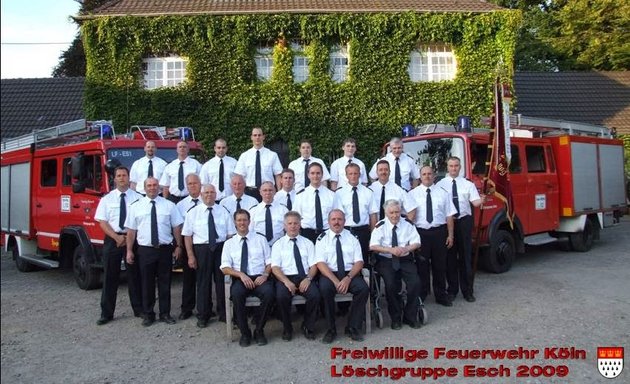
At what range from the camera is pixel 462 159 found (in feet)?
26.5

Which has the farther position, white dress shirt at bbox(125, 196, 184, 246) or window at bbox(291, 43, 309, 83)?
window at bbox(291, 43, 309, 83)

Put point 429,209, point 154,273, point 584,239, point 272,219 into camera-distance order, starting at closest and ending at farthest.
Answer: point 272,219 → point 154,273 → point 429,209 → point 584,239

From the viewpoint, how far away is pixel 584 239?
1099 cm

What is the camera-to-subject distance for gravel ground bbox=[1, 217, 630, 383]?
4.68m

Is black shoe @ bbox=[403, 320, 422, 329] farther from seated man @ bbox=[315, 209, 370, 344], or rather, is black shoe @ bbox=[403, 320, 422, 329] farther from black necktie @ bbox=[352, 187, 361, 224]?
black necktie @ bbox=[352, 187, 361, 224]

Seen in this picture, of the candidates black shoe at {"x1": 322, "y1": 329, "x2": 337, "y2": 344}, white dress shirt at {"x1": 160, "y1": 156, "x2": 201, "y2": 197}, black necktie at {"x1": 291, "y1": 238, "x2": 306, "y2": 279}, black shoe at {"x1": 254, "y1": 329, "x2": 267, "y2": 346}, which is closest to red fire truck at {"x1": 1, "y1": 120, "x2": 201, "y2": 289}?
white dress shirt at {"x1": 160, "y1": 156, "x2": 201, "y2": 197}

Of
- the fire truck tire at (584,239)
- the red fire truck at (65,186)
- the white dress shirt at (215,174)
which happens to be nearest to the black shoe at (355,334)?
the white dress shirt at (215,174)

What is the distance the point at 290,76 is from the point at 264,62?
3.15 feet

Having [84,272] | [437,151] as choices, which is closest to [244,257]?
[84,272]

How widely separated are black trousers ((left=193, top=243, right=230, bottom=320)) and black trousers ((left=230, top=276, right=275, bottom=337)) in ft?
2.35

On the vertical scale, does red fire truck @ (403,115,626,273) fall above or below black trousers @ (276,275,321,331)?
above

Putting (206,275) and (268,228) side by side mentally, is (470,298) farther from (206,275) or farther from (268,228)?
(206,275)

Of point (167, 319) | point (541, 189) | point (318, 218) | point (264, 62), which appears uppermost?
point (264, 62)

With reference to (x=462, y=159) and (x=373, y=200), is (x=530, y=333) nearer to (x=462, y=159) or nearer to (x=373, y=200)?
(x=373, y=200)
